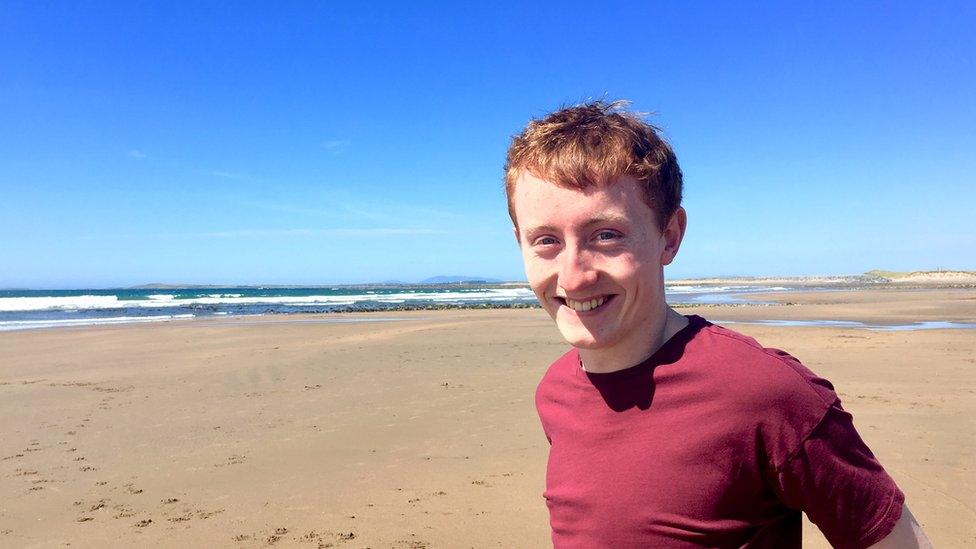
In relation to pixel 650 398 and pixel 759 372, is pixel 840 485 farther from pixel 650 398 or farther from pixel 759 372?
pixel 650 398

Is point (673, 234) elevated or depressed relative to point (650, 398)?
elevated

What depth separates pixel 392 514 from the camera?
4.82 metres

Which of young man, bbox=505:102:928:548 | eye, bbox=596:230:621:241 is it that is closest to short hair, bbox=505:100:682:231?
young man, bbox=505:102:928:548

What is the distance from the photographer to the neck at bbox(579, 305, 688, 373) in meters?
Answer: 1.46

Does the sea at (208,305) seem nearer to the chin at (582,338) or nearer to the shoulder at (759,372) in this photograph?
the chin at (582,338)

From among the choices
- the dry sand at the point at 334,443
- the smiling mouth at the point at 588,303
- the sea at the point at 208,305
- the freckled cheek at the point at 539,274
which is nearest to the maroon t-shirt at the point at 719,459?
the smiling mouth at the point at 588,303

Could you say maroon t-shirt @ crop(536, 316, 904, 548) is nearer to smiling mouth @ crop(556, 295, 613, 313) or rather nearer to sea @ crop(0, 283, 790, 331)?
smiling mouth @ crop(556, 295, 613, 313)

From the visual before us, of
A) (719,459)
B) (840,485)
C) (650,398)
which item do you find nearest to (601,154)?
(650,398)

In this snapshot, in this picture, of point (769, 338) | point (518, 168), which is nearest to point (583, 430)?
point (518, 168)

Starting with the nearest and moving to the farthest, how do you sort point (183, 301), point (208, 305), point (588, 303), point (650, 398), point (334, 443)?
point (650, 398) < point (588, 303) < point (334, 443) < point (208, 305) < point (183, 301)

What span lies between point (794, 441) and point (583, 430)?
0.47 metres

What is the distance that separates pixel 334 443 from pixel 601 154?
20.1 ft

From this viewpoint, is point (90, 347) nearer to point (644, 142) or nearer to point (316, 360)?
point (316, 360)

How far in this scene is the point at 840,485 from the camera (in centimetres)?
121
